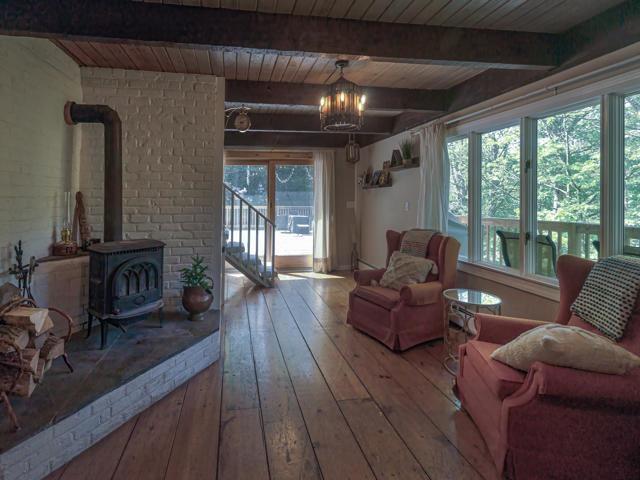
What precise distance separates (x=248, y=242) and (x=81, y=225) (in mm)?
2791

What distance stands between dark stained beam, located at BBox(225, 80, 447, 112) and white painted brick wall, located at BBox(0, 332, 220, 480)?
234cm

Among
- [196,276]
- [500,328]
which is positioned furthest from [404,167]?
[500,328]

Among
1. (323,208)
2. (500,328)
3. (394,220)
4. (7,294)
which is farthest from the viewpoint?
(323,208)

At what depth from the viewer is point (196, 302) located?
3.23m

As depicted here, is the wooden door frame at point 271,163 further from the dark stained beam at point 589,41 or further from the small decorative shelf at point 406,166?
the dark stained beam at point 589,41

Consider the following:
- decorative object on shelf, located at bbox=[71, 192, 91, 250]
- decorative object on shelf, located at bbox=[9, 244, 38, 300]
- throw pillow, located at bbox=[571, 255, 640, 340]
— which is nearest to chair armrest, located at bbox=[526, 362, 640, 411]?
throw pillow, located at bbox=[571, 255, 640, 340]

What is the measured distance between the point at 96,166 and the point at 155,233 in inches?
29.4

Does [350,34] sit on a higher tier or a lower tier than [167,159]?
higher

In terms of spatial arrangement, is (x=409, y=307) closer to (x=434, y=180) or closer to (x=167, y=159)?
(x=434, y=180)

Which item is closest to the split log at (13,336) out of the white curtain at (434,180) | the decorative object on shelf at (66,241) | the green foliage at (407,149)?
the decorative object on shelf at (66,241)

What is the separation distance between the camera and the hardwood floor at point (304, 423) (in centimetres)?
184

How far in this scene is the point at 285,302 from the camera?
4879mm

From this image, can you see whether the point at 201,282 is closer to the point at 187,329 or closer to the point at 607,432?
the point at 187,329

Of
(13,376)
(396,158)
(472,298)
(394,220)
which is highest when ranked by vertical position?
(396,158)
